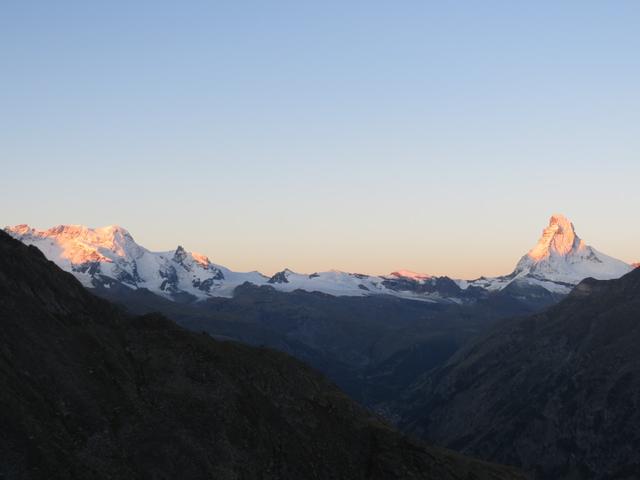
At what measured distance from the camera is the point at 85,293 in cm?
11800

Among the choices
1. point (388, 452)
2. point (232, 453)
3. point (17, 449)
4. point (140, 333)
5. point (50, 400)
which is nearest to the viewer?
point (17, 449)

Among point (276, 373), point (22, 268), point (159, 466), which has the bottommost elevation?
point (159, 466)

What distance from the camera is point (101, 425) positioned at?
86812mm

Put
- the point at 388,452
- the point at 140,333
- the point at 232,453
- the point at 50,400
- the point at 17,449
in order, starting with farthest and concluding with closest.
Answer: the point at 140,333 → the point at 388,452 → the point at 232,453 → the point at 50,400 → the point at 17,449

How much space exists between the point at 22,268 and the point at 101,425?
104ft

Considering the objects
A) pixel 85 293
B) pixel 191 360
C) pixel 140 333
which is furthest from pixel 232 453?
pixel 85 293

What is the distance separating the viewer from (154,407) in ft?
313

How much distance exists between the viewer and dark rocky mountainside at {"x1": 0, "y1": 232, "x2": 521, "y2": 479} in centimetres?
8212

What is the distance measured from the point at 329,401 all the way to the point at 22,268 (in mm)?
45446

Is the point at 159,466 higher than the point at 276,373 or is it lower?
lower

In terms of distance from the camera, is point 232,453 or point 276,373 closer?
point 232,453

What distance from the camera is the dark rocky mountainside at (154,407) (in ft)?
269

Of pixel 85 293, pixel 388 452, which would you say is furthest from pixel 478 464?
pixel 85 293

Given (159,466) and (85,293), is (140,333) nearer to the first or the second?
(85,293)
